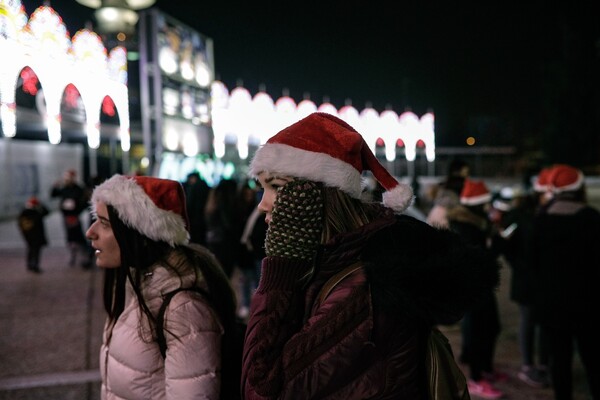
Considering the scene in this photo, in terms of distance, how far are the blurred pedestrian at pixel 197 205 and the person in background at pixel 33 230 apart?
3840 millimetres

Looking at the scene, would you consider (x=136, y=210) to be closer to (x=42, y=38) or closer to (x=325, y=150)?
(x=325, y=150)

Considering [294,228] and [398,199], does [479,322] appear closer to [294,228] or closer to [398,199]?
[398,199]

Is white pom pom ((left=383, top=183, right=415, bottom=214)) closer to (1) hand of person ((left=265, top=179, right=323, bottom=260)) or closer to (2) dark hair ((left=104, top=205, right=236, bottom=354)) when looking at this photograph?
(1) hand of person ((left=265, top=179, right=323, bottom=260))

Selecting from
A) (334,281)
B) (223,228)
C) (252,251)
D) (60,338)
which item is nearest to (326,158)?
(334,281)

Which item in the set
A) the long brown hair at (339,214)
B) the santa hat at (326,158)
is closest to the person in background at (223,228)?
the santa hat at (326,158)

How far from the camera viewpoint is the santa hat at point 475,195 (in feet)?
15.2

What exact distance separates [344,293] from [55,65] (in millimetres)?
6779

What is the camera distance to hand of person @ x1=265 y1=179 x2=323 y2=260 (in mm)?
1309

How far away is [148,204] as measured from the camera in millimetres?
2053

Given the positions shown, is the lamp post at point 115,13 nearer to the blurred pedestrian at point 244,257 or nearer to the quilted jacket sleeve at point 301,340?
the blurred pedestrian at point 244,257

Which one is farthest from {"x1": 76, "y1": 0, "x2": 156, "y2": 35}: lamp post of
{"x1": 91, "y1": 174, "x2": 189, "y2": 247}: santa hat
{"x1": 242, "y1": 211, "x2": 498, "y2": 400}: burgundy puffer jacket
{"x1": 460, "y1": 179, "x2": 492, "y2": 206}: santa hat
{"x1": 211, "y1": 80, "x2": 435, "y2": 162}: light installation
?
{"x1": 211, "y1": 80, "x2": 435, "y2": 162}: light installation

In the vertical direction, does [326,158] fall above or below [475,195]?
above

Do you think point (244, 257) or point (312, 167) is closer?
point (312, 167)

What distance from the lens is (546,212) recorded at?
12.3 feet
